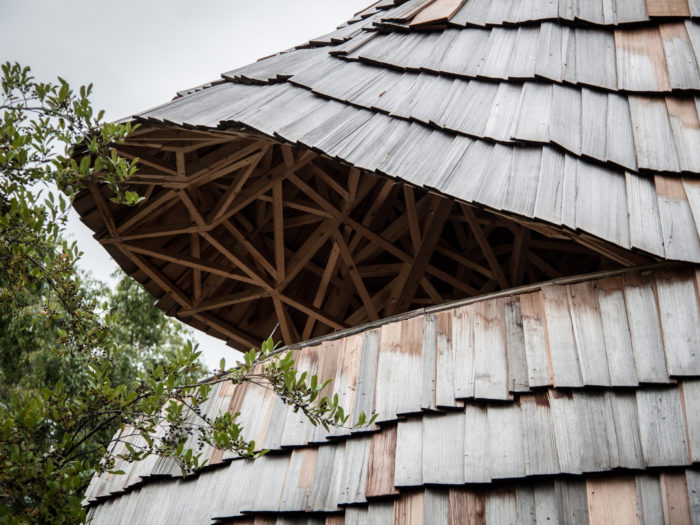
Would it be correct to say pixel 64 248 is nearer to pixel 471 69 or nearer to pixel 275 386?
pixel 275 386

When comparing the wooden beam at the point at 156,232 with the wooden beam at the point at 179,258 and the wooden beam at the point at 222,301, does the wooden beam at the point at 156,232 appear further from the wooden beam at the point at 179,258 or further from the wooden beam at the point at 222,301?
the wooden beam at the point at 222,301

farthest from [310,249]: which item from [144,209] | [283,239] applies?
[144,209]

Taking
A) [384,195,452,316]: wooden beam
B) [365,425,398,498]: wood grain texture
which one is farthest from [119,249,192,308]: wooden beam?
[365,425,398,498]: wood grain texture

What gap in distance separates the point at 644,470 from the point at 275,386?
1644 millimetres

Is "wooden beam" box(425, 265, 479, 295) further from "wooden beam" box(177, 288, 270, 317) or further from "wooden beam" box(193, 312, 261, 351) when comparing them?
"wooden beam" box(193, 312, 261, 351)

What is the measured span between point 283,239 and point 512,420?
499 cm

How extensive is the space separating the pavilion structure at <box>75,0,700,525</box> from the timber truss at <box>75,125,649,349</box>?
109cm

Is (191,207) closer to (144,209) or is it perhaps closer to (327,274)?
(144,209)

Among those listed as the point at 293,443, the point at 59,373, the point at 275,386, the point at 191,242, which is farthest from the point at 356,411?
the point at 59,373

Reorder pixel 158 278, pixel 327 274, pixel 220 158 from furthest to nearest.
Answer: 1. pixel 158 278
2. pixel 327 274
3. pixel 220 158

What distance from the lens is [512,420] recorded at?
3158mm

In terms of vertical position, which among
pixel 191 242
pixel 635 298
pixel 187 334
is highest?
pixel 187 334

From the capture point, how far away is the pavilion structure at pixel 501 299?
9.68 feet

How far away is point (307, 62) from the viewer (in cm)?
531
